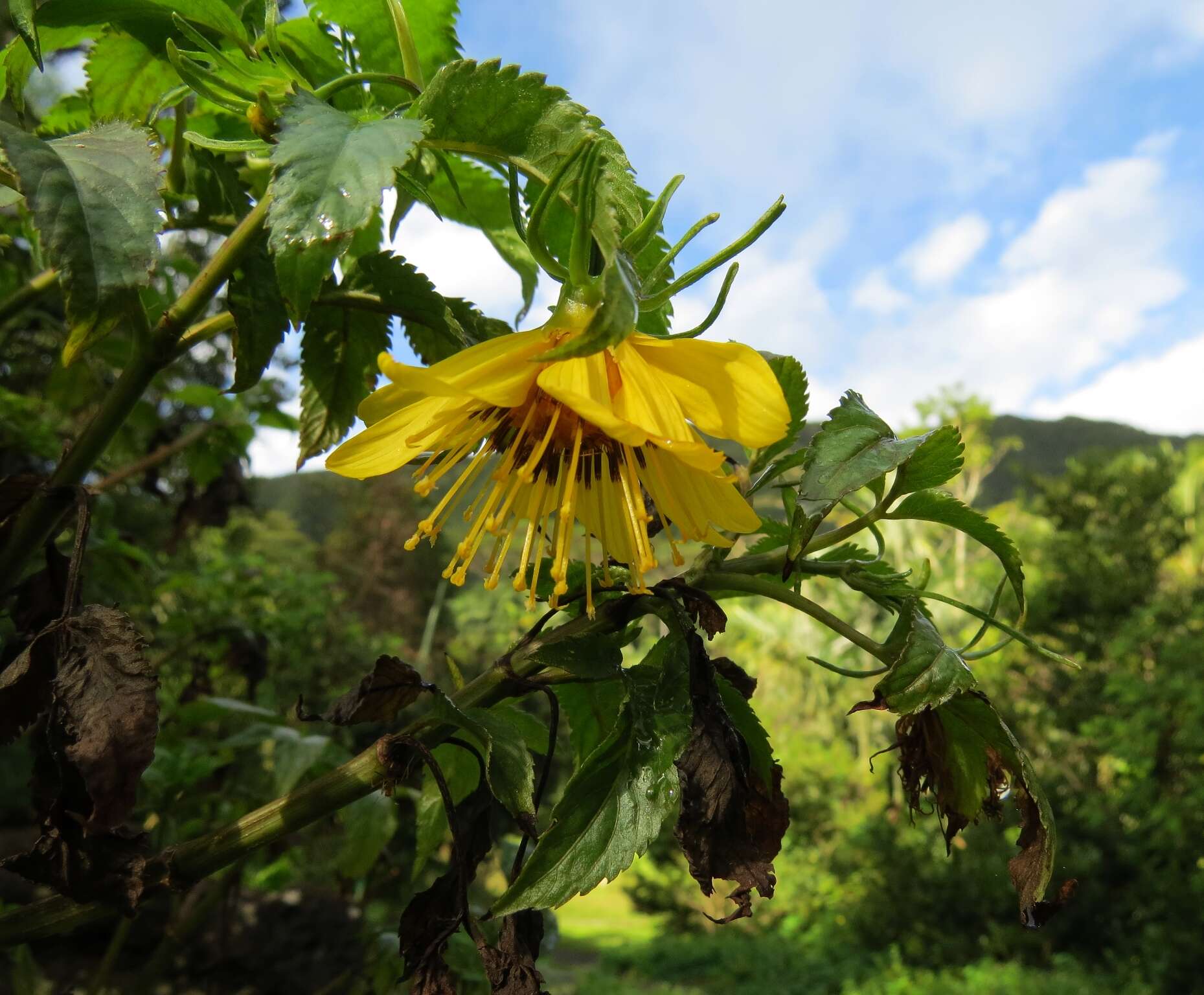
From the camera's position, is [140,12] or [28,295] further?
[28,295]

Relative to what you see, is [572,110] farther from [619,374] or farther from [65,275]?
[65,275]

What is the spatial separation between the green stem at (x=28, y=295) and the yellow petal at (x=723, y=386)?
2.14ft

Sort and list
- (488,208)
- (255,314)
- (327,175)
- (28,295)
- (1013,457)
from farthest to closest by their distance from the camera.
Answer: (1013,457) < (28,295) < (488,208) < (255,314) < (327,175)

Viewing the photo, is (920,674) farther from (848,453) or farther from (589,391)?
(589,391)

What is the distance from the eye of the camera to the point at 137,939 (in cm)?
338

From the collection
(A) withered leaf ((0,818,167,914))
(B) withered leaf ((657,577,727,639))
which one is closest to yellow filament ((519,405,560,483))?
(B) withered leaf ((657,577,727,639))

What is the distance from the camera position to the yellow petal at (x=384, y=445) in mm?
562

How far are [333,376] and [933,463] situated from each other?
0.49m

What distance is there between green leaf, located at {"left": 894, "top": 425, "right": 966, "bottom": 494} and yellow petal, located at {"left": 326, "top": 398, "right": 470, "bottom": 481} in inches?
10.8

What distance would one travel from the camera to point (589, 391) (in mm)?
519

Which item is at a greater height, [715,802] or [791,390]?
[791,390]

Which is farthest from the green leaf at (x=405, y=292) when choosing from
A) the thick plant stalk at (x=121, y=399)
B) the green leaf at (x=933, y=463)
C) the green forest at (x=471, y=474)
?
the green leaf at (x=933, y=463)

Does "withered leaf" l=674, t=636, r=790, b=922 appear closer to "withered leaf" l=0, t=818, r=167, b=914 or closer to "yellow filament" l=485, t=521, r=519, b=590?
"yellow filament" l=485, t=521, r=519, b=590

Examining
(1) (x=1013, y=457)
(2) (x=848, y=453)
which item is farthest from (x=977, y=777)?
(1) (x=1013, y=457)
